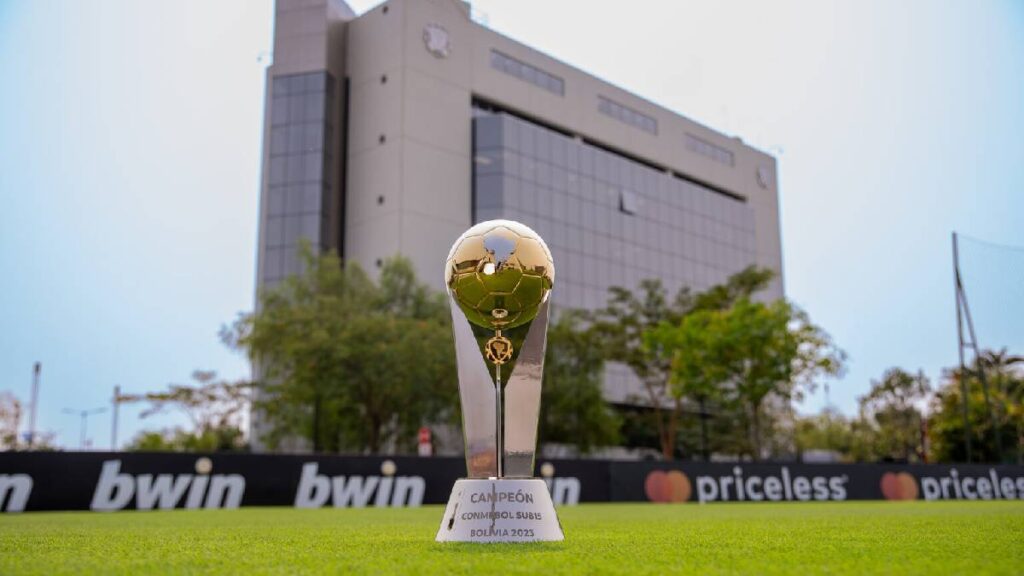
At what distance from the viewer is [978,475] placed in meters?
26.1

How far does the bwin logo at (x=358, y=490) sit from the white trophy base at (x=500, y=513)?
12922 millimetres

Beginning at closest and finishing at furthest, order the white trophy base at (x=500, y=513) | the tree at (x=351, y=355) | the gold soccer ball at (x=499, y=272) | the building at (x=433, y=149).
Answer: the white trophy base at (x=500, y=513) → the gold soccer ball at (x=499, y=272) → the tree at (x=351, y=355) → the building at (x=433, y=149)

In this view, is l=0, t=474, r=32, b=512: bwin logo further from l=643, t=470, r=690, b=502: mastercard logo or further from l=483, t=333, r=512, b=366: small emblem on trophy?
l=643, t=470, r=690, b=502: mastercard logo

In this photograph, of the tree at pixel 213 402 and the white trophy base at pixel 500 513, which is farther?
Answer: the tree at pixel 213 402

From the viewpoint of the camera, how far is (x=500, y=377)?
639cm

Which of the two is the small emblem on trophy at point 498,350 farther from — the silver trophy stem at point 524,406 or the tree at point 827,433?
the tree at point 827,433

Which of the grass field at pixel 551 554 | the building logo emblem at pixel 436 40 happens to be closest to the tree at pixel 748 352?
the building logo emblem at pixel 436 40

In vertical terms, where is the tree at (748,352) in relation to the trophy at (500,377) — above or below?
above

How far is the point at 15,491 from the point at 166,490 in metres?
2.52

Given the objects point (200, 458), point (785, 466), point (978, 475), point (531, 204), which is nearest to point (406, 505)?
point (200, 458)

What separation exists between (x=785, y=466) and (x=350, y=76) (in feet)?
126

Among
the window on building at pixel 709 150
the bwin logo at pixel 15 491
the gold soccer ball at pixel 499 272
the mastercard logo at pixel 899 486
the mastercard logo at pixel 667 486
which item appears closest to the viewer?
the gold soccer ball at pixel 499 272

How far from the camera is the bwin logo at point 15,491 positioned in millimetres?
15812

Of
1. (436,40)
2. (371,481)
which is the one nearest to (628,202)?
(436,40)
